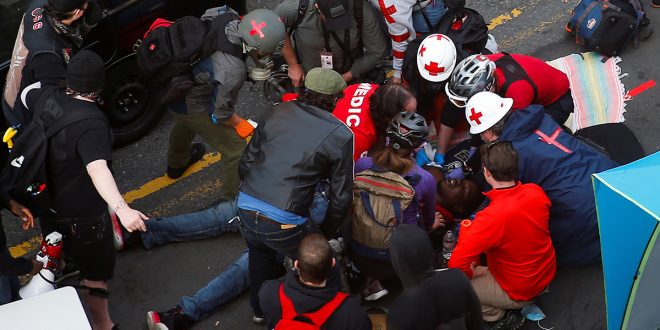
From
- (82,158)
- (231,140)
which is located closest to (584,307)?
(231,140)

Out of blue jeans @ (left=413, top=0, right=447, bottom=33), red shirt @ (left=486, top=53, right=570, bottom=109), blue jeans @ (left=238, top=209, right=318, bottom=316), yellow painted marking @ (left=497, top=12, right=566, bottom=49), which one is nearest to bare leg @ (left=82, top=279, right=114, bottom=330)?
blue jeans @ (left=238, top=209, right=318, bottom=316)

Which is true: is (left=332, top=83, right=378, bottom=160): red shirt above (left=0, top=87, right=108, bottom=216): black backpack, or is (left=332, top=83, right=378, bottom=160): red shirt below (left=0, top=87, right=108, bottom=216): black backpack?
below

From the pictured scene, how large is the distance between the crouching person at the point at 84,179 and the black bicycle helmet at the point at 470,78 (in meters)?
2.46

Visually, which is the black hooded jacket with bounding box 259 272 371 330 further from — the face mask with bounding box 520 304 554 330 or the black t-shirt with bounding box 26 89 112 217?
the face mask with bounding box 520 304 554 330

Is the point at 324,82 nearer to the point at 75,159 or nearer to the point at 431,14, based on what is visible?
the point at 75,159

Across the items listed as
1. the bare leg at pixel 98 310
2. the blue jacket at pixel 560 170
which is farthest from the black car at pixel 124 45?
the blue jacket at pixel 560 170

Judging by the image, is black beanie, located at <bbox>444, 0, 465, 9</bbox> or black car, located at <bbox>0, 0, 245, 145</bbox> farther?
black beanie, located at <bbox>444, 0, 465, 9</bbox>

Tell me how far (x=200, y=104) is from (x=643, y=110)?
12.4 ft

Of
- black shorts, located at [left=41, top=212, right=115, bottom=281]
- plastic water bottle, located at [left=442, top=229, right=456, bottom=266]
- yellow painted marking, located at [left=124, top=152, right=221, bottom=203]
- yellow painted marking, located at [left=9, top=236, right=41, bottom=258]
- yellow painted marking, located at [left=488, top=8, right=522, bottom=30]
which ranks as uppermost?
black shorts, located at [left=41, top=212, right=115, bottom=281]

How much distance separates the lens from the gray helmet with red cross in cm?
558

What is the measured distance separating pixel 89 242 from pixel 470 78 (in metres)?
2.80

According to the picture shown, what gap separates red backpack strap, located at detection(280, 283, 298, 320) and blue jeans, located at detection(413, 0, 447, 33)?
3.17 meters

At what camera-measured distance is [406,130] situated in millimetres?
5359

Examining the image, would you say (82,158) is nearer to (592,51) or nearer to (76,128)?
(76,128)
